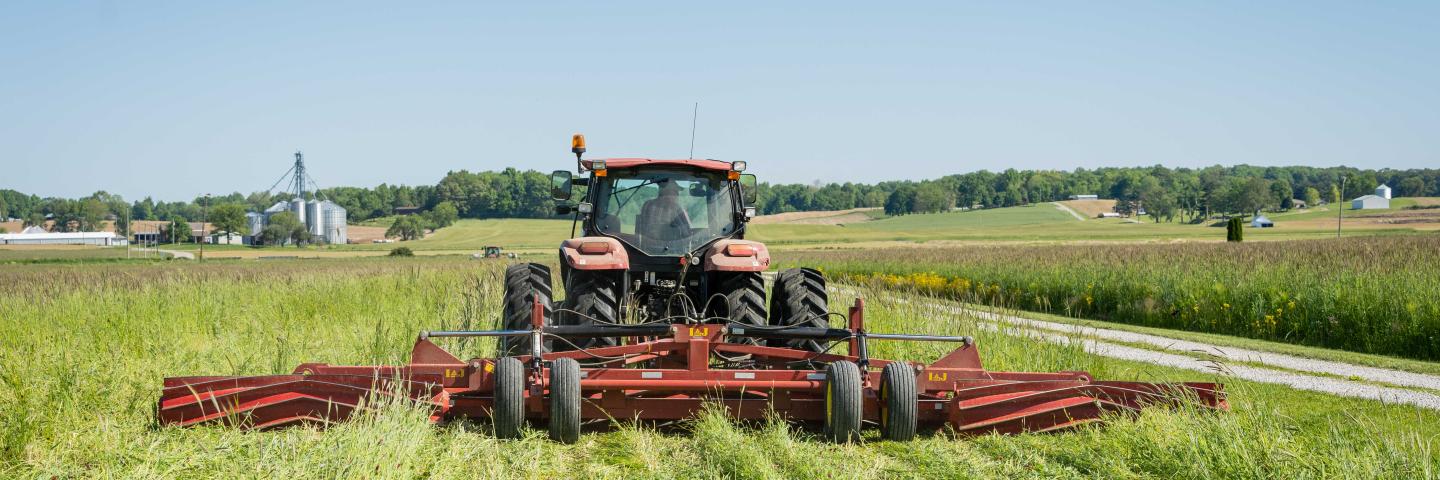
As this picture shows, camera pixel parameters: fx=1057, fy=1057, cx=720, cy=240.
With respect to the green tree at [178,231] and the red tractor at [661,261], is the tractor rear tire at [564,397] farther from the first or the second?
the green tree at [178,231]

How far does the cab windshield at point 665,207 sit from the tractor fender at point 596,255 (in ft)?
2.54

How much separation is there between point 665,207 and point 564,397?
2802 millimetres

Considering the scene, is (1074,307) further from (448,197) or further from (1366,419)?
(448,197)

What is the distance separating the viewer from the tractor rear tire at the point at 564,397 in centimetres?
573

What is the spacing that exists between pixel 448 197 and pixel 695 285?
128517 mm

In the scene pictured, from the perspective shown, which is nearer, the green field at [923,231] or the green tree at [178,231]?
the green field at [923,231]

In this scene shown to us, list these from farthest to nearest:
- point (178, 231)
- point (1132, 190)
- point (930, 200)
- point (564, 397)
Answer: point (1132, 190)
point (930, 200)
point (178, 231)
point (564, 397)

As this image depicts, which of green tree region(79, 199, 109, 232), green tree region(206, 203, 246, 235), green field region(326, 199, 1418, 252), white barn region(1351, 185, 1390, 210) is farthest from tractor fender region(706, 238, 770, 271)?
green tree region(79, 199, 109, 232)

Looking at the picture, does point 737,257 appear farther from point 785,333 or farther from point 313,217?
point 313,217

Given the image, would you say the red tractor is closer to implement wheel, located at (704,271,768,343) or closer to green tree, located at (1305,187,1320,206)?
implement wheel, located at (704,271,768,343)

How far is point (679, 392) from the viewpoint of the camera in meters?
6.14

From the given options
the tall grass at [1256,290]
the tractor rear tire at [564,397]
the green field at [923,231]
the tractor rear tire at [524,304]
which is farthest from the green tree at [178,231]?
the tractor rear tire at [564,397]

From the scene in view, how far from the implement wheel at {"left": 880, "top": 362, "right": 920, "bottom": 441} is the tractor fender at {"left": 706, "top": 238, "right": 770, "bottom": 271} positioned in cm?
162

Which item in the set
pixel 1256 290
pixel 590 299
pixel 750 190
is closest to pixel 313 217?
pixel 1256 290
